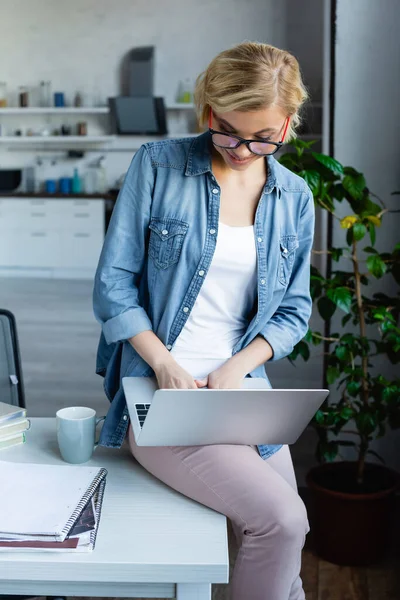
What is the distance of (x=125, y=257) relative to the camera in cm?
142

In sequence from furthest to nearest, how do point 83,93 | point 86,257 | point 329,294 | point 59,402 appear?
point 83,93 < point 86,257 < point 59,402 < point 329,294

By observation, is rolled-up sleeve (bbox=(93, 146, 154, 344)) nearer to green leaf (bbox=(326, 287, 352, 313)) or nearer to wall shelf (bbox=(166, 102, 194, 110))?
green leaf (bbox=(326, 287, 352, 313))

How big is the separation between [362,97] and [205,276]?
1388 millimetres

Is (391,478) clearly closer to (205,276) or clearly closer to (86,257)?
(205,276)

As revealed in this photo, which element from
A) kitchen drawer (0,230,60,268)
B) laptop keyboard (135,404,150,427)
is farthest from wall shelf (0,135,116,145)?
laptop keyboard (135,404,150,427)

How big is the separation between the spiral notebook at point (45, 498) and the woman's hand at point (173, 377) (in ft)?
0.65

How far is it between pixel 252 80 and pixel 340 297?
3.27 feet

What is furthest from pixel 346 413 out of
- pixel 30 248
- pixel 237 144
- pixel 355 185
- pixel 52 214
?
pixel 30 248

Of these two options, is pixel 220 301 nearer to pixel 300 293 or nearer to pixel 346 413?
pixel 300 293

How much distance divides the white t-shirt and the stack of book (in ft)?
1.02

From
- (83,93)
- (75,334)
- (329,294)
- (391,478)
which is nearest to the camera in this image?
(329,294)

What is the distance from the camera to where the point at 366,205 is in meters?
2.20

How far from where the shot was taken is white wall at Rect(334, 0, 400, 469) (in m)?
2.45

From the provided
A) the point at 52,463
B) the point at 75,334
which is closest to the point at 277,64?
the point at 52,463
